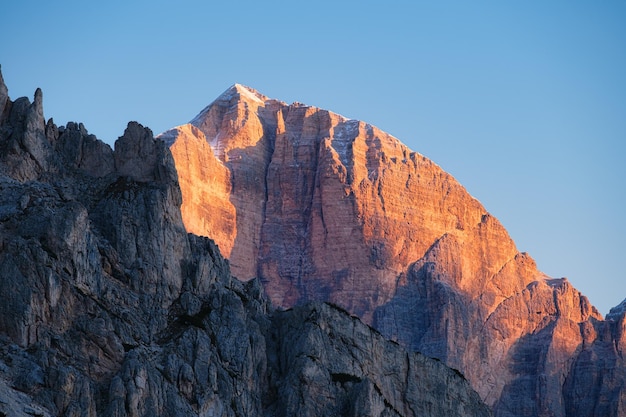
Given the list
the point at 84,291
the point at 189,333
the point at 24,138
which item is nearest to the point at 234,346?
the point at 189,333

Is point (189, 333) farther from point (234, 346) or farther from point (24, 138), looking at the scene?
point (24, 138)

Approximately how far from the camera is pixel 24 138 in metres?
200

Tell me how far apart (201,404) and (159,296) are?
16.2 meters

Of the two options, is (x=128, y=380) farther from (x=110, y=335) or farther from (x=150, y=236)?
(x=150, y=236)

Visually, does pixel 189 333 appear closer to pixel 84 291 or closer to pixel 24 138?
pixel 84 291

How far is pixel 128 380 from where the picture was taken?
177m

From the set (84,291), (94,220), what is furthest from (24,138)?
(84,291)

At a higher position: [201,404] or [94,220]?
[94,220]

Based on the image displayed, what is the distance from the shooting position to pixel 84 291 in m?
184

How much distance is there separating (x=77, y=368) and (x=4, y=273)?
473 inches

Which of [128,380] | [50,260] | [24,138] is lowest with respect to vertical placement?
[128,380]

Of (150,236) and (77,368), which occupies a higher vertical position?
(150,236)

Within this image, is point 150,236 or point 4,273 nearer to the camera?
point 4,273

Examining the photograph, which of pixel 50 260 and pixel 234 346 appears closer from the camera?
pixel 50 260
